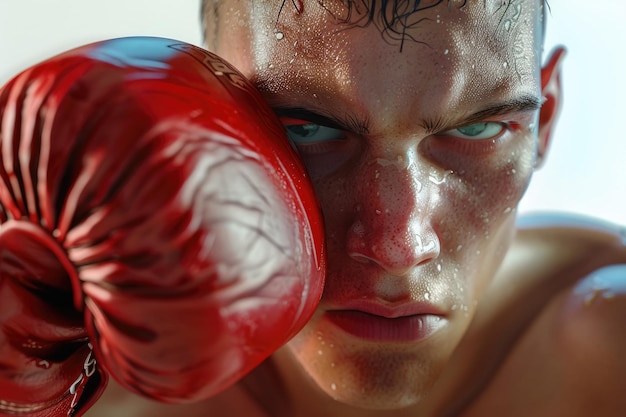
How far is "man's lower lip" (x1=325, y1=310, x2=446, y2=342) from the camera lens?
541 millimetres

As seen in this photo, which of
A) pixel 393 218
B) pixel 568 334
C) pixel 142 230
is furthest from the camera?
pixel 568 334

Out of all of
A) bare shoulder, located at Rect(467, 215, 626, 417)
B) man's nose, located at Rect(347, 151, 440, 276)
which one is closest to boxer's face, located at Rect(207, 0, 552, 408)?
man's nose, located at Rect(347, 151, 440, 276)

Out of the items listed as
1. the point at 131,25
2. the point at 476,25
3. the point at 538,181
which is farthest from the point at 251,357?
the point at 538,181

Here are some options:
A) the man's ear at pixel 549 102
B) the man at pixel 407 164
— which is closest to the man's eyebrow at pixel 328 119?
the man at pixel 407 164

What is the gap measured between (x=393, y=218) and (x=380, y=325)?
97 mm

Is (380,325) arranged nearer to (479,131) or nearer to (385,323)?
(385,323)

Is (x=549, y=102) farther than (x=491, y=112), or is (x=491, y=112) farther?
(x=549, y=102)

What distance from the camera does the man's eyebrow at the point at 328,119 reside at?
503 mm

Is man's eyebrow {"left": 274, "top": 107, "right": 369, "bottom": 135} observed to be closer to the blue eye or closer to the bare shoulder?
the blue eye

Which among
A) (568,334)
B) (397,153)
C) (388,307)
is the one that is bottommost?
(568,334)

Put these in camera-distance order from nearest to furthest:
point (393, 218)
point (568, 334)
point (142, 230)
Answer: point (142, 230) → point (393, 218) → point (568, 334)

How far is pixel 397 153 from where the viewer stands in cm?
51

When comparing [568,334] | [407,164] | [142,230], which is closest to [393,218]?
[407,164]

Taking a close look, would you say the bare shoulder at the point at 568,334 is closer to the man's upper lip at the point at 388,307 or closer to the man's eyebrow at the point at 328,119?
the man's upper lip at the point at 388,307
